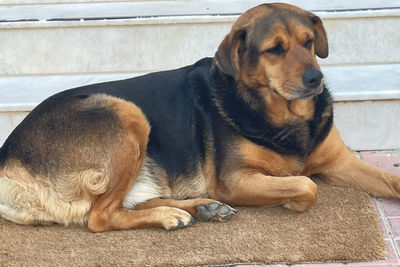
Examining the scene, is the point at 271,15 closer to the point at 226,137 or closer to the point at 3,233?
the point at 226,137

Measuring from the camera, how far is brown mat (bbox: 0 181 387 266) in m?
3.27

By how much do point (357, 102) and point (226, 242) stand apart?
1.74m

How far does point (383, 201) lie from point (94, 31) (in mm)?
2683

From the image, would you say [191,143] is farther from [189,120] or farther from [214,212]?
[214,212]

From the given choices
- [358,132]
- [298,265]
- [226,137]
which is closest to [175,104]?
[226,137]

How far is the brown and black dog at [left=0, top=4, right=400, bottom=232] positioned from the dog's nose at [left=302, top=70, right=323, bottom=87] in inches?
1.1

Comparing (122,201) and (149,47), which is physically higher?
(149,47)

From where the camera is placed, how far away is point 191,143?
12.3ft

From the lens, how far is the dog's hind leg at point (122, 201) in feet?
11.6

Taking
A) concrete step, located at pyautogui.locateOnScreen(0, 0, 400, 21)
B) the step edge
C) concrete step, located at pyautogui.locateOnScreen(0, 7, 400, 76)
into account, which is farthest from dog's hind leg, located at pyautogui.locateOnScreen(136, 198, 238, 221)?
concrete step, located at pyautogui.locateOnScreen(0, 0, 400, 21)

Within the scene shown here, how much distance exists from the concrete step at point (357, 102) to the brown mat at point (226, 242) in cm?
99

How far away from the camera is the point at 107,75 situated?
16.4 feet

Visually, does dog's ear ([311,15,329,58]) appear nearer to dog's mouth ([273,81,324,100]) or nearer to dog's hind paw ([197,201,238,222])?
dog's mouth ([273,81,324,100])

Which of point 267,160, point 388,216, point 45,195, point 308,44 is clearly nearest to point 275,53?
point 308,44
